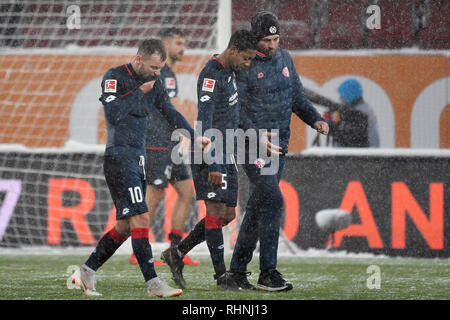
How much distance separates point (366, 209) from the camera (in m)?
8.03

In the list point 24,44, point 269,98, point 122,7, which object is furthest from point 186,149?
point 122,7

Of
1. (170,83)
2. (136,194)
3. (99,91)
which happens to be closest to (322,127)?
(136,194)

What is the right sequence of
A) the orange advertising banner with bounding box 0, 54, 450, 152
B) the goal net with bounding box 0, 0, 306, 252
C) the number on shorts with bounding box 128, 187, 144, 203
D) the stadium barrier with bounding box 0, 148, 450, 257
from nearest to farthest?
the number on shorts with bounding box 128, 187, 144, 203 → the stadium barrier with bounding box 0, 148, 450, 257 → the goal net with bounding box 0, 0, 306, 252 → the orange advertising banner with bounding box 0, 54, 450, 152

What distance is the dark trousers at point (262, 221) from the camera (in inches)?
196

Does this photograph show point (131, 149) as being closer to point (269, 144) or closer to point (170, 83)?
point (269, 144)

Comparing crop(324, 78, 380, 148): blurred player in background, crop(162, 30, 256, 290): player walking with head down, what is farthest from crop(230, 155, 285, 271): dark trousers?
crop(324, 78, 380, 148): blurred player in background

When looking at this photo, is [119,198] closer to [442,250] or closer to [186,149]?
[186,149]

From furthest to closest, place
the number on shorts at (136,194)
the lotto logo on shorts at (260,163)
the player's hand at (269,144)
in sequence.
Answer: the lotto logo on shorts at (260,163)
the player's hand at (269,144)
the number on shorts at (136,194)

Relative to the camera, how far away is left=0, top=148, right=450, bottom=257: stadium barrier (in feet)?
26.1

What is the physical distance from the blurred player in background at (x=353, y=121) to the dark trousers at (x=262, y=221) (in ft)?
13.3

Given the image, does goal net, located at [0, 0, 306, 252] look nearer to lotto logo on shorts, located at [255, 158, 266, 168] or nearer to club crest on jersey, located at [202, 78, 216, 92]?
lotto logo on shorts, located at [255, 158, 266, 168]

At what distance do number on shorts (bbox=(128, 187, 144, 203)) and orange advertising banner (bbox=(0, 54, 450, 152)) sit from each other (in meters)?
5.08

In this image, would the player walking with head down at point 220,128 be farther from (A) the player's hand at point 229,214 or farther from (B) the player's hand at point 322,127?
(B) the player's hand at point 322,127

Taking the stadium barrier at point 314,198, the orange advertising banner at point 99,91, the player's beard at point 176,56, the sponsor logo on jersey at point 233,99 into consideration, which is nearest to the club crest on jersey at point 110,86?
the sponsor logo on jersey at point 233,99
